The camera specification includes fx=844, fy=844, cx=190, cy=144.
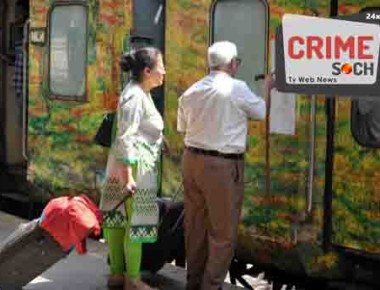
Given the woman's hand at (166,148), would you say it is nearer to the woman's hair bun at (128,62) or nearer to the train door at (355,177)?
the woman's hair bun at (128,62)

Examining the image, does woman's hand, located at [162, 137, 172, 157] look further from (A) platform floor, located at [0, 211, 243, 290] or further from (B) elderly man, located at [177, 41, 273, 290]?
(A) platform floor, located at [0, 211, 243, 290]

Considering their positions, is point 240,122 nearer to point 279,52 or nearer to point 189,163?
point 189,163

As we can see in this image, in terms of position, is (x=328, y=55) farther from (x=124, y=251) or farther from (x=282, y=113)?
(x=124, y=251)

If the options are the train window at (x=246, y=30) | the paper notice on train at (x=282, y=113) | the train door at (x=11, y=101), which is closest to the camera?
the paper notice on train at (x=282, y=113)

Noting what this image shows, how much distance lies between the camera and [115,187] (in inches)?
202

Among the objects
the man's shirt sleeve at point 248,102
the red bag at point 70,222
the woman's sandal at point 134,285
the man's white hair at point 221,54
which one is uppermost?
the man's white hair at point 221,54

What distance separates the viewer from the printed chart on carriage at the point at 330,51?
3.31m

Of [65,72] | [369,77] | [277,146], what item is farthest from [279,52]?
[65,72]

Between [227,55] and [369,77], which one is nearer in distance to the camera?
[369,77]

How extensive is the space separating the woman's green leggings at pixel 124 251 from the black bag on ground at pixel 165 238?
1.04 feet

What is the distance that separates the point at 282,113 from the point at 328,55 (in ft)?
5.61

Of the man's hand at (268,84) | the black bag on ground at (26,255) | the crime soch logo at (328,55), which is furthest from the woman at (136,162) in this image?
the crime soch logo at (328,55)

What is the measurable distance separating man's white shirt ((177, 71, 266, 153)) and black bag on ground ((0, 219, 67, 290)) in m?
1.07

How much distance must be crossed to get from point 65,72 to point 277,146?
272cm
